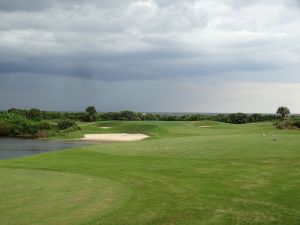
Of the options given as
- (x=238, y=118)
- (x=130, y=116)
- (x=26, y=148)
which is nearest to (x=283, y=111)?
(x=238, y=118)

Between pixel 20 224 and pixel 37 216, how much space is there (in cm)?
82

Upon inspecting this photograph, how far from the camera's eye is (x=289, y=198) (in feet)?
50.3

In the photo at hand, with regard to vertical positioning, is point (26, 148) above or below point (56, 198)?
below

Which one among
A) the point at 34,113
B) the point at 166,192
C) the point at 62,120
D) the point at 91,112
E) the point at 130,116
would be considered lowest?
the point at 166,192

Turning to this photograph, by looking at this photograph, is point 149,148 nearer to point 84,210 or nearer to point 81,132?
point 84,210

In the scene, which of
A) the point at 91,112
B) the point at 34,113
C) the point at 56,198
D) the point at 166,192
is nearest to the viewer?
the point at 56,198

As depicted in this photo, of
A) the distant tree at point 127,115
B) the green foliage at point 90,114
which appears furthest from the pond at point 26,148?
the distant tree at point 127,115

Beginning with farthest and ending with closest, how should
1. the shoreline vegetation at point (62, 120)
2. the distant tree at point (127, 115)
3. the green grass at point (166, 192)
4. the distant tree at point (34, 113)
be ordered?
1. the distant tree at point (127, 115)
2. the distant tree at point (34, 113)
3. the shoreline vegetation at point (62, 120)
4. the green grass at point (166, 192)

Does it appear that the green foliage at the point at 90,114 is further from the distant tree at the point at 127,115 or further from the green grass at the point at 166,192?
the green grass at the point at 166,192

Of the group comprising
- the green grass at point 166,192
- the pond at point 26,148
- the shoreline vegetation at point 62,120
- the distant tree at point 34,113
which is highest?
the distant tree at point 34,113

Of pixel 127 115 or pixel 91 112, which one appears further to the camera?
pixel 127 115

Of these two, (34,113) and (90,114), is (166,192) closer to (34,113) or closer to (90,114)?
(90,114)

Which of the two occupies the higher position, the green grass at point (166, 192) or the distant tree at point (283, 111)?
the distant tree at point (283, 111)

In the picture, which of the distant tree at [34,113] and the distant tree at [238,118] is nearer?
the distant tree at [238,118]
